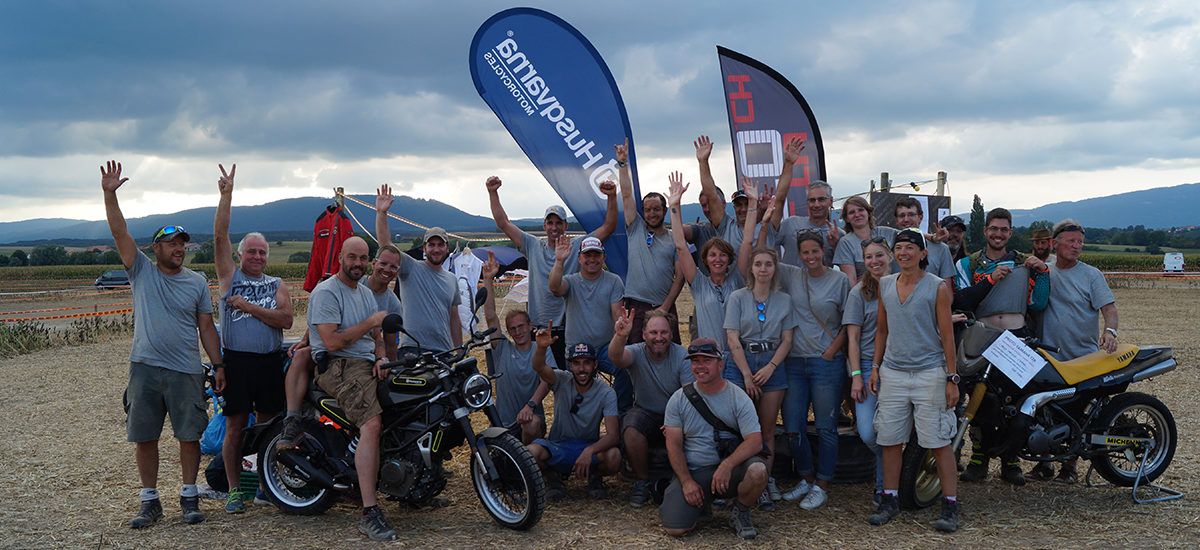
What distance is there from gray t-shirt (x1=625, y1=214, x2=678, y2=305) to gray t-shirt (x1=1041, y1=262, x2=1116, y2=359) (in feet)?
7.72

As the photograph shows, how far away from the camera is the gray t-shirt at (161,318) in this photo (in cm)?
485

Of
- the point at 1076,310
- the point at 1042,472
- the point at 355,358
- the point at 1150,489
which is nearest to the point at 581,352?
the point at 355,358

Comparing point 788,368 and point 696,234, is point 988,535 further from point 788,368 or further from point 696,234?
point 696,234

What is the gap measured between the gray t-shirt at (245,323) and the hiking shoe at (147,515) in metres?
1.06

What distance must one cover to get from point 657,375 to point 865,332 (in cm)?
138

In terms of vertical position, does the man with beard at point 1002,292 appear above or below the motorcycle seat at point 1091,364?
above

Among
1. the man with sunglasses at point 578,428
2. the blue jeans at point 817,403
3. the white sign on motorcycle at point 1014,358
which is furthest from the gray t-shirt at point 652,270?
the white sign on motorcycle at point 1014,358

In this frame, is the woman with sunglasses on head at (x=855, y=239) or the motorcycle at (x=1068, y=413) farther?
the woman with sunglasses on head at (x=855, y=239)

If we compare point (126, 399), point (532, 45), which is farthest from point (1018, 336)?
point (126, 399)

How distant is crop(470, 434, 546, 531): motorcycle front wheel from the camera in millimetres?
4527

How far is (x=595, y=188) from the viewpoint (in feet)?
24.3

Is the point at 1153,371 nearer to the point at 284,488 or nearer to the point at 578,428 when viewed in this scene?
the point at 578,428

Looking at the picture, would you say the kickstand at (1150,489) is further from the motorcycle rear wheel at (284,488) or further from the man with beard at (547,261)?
the motorcycle rear wheel at (284,488)

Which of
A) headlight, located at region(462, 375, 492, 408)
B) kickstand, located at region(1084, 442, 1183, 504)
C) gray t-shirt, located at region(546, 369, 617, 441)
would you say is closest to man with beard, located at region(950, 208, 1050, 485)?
kickstand, located at region(1084, 442, 1183, 504)
